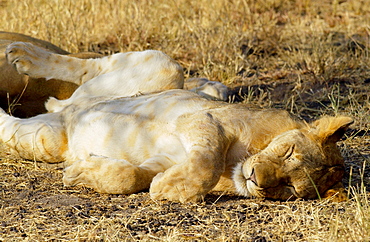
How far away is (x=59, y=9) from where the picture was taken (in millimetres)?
6414

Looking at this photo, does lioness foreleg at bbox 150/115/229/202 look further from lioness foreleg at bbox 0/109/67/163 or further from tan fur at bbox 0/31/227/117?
tan fur at bbox 0/31/227/117

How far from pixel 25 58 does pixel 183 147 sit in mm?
1677

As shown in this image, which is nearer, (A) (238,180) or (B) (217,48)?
(A) (238,180)

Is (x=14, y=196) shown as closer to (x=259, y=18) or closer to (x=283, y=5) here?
(x=259, y=18)

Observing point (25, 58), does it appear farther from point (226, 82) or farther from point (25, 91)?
point (226, 82)

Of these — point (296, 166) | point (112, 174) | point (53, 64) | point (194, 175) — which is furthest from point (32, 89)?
point (296, 166)

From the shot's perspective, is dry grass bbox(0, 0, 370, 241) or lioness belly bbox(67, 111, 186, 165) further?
lioness belly bbox(67, 111, 186, 165)

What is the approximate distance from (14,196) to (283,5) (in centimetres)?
638

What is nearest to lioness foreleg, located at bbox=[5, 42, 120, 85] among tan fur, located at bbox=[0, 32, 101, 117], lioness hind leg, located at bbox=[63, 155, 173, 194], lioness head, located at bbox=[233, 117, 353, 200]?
tan fur, located at bbox=[0, 32, 101, 117]

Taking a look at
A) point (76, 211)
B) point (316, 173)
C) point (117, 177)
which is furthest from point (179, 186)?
point (316, 173)

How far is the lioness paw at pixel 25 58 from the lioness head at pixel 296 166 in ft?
6.38

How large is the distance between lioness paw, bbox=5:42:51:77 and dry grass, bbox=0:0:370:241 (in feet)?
2.26

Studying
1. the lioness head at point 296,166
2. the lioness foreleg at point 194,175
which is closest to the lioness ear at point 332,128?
the lioness head at point 296,166

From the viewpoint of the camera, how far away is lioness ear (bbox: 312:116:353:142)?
302cm
